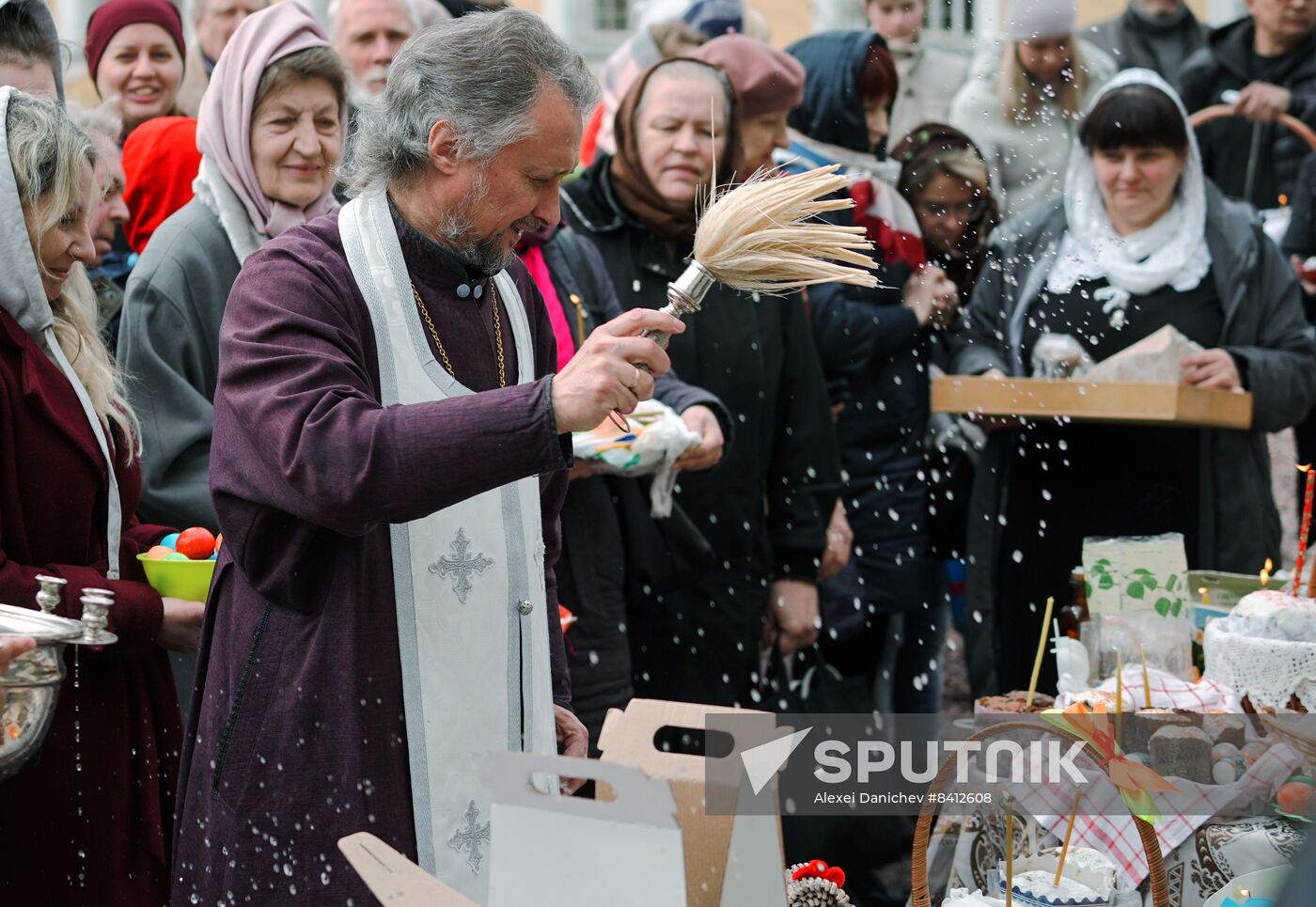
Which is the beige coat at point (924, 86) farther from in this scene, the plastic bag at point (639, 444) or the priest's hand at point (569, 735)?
the priest's hand at point (569, 735)

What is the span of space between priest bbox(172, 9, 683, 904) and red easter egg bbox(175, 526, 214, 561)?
426 mm

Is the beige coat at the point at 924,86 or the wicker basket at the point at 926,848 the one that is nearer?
the wicker basket at the point at 926,848

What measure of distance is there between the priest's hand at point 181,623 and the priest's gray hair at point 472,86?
89 cm

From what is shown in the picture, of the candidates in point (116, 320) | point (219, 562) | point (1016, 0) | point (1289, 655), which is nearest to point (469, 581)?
point (219, 562)

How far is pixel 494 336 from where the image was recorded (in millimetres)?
2551

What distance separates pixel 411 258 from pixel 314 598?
0.55 meters

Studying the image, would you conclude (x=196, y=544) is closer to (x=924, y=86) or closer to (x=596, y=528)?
(x=596, y=528)

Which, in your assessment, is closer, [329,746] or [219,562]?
[329,746]

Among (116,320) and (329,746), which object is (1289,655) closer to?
(329,746)

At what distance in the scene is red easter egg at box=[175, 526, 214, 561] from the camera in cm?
283

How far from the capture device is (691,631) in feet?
13.9

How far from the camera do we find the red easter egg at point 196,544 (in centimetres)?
283

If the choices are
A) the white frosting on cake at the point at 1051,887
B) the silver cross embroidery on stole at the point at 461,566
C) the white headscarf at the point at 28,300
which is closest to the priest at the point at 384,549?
the silver cross embroidery on stole at the point at 461,566

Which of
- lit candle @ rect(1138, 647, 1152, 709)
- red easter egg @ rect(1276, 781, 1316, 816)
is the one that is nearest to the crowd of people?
lit candle @ rect(1138, 647, 1152, 709)
